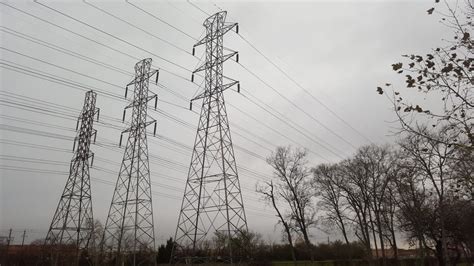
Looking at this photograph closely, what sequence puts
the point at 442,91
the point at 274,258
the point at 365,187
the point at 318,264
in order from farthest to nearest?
the point at 274,258 → the point at 318,264 → the point at 365,187 → the point at 442,91

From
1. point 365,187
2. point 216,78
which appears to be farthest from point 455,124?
point 365,187

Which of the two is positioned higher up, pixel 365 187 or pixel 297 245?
pixel 365 187

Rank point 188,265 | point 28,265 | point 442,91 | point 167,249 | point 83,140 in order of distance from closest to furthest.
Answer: point 442,91 → point 188,265 → point 83,140 → point 28,265 → point 167,249

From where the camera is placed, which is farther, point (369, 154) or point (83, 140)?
point (369, 154)

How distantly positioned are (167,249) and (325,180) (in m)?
22.5

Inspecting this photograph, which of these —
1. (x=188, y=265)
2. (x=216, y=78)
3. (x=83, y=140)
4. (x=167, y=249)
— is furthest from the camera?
(x=167, y=249)

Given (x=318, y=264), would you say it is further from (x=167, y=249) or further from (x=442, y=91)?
(x=442, y=91)

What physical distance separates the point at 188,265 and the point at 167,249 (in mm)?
28412

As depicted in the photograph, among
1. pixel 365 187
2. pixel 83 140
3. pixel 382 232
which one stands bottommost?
pixel 382 232

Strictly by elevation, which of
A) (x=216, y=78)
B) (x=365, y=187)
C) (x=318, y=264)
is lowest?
(x=318, y=264)

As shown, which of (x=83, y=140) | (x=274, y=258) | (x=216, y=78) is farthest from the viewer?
(x=274, y=258)

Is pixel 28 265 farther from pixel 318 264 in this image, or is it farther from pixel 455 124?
pixel 455 124

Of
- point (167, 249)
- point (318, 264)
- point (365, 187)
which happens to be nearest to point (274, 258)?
point (318, 264)

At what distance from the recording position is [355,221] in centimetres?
4097
